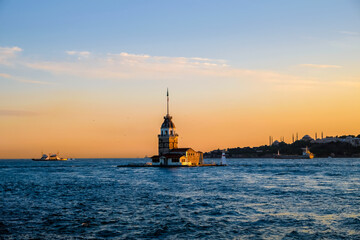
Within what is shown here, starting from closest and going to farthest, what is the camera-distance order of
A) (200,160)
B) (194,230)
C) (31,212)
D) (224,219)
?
(194,230), (224,219), (31,212), (200,160)

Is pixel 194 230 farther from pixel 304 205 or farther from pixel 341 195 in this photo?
pixel 341 195

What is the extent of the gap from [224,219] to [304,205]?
12115 mm

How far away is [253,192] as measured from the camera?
56469 mm

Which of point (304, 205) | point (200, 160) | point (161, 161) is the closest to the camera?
point (304, 205)

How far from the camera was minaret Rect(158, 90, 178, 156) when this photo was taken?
13862 cm

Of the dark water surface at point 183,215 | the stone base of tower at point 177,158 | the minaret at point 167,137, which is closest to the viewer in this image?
the dark water surface at point 183,215

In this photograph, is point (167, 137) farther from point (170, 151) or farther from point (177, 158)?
point (177, 158)

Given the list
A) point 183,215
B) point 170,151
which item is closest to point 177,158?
point 170,151

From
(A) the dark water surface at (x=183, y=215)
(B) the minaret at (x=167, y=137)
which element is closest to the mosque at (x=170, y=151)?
(B) the minaret at (x=167, y=137)

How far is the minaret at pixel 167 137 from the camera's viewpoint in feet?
455

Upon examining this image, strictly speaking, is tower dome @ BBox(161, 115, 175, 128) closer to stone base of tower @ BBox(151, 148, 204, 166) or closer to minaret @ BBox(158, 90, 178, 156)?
minaret @ BBox(158, 90, 178, 156)

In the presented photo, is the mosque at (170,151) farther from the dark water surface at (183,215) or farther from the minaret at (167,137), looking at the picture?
the dark water surface at (183,215)

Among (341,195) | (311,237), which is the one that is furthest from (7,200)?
(341,195)

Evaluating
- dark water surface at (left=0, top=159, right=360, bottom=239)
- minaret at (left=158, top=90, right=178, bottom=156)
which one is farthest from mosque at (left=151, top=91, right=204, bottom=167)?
dark water surface at (left=0, top=159, right=360, bottom=239)
